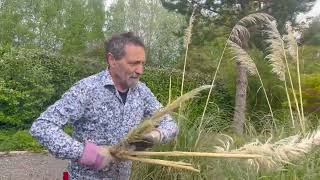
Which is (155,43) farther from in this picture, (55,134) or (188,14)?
(55,134)

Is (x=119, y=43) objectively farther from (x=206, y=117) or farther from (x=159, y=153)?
(x=206, y=117)

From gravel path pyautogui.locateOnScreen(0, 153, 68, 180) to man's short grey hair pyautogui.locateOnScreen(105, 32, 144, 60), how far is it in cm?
522

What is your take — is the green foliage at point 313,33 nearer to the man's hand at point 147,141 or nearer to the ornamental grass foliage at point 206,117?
the ornamental grass foliage at point 206,117

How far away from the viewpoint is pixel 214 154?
2199 millimetres

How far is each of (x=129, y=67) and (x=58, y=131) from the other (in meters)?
0.47

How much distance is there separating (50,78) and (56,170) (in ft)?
15.7

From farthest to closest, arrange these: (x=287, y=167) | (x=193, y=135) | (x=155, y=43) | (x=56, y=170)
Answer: (x=155, y=43) → (x=56, y=170) → (x=193, y=135) → (x=287, y=167)

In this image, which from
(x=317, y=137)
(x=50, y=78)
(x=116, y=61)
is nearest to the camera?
(x=317, y=137)

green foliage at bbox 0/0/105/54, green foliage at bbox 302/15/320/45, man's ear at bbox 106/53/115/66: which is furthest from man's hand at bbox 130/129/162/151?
green foliage at bbox 0/0/105/54

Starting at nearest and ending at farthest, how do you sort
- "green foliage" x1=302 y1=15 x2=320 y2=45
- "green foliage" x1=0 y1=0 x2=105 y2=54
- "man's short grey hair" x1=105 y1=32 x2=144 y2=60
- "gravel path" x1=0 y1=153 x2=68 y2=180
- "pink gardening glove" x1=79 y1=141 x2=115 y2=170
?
"pink gardening glove" x1=79 y1=141 x2=115 y2=170 → "man's short grey hair" x1=105 y1=32 x2=144 y2=60 → "gravel path" x1=0 y1=153 x2=68 y2=180 → "green foliage" x1=302 y1=15 x2=320 y2=45 → "green foliage" x1=0 y1=0 x2=105 y2=54

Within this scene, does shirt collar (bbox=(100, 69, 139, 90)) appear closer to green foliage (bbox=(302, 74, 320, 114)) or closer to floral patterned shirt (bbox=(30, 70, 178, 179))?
floral patterned shirt (bbox=(30, 70, 178, 179))

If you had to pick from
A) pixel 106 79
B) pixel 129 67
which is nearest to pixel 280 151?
pixel 129 67

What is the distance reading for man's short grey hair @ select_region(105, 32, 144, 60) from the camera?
2.62 m

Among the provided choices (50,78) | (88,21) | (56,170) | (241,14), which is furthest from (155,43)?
(56,170)
